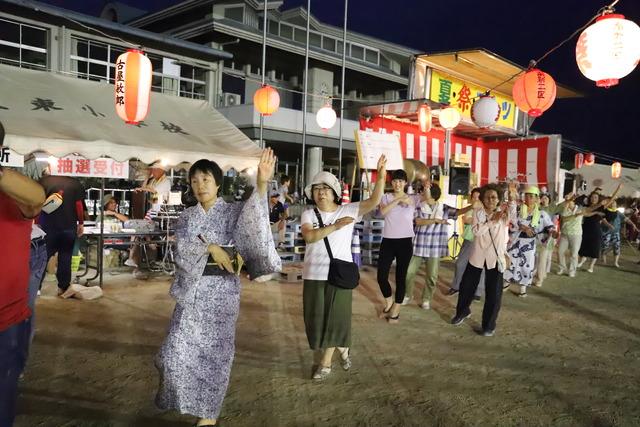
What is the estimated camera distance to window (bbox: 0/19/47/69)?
1200 centimetres

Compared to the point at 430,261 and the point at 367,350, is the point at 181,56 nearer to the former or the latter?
the point at 430,261

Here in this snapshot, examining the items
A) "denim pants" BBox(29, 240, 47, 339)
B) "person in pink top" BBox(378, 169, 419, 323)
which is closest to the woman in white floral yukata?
"denim pants" BBox(29, 240, 47, 339)

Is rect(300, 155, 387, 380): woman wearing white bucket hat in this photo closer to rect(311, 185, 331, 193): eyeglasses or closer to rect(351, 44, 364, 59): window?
rect(311, 185, 331, 193): eyeglasses

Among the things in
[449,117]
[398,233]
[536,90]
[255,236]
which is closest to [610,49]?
[536,90]

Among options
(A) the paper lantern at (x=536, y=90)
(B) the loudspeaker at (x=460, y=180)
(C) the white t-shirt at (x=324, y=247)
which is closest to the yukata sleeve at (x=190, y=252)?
(C) the white t-shirt at (x=324, y=247)

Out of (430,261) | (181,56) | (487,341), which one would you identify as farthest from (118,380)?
(181,56)

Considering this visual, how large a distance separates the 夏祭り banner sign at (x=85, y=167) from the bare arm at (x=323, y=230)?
4486 millimetres

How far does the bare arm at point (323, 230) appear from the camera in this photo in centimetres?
381

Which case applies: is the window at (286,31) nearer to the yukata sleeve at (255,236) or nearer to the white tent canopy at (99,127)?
the white tent canopy at (99,127)

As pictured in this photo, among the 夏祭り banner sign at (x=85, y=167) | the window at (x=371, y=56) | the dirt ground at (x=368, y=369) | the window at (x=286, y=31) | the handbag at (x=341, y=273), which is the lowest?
the dirt ground at (x=368, y=369)

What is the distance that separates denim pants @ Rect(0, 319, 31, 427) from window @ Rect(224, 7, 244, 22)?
20.8m

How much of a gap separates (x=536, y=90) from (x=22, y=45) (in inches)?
494

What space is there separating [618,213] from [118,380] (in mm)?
→ 13812

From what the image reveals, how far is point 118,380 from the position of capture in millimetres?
3855
